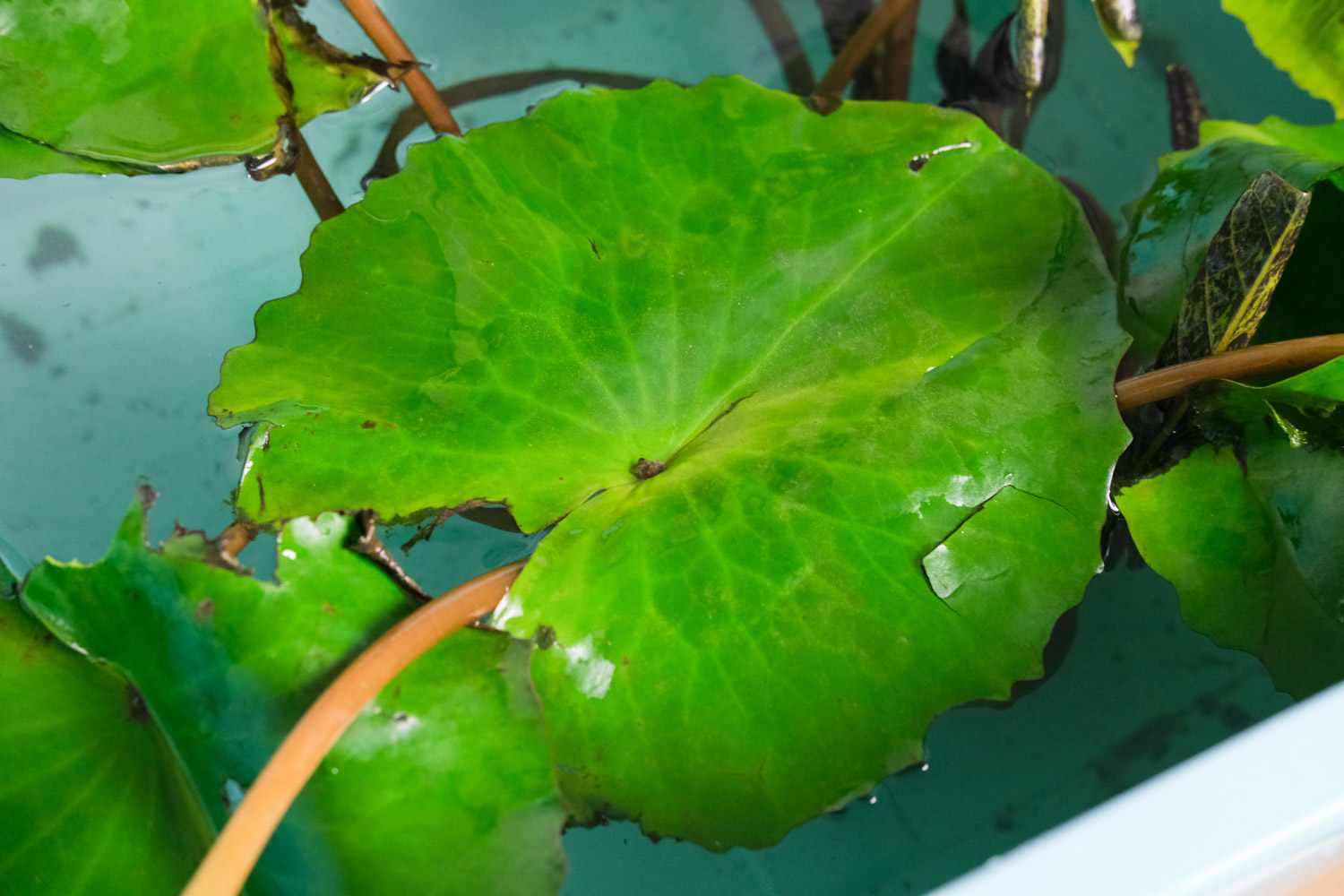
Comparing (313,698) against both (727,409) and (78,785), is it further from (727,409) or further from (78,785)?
(727,409)

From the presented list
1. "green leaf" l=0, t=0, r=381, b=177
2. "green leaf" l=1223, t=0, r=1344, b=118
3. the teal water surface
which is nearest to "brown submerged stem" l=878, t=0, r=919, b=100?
the teal water surface

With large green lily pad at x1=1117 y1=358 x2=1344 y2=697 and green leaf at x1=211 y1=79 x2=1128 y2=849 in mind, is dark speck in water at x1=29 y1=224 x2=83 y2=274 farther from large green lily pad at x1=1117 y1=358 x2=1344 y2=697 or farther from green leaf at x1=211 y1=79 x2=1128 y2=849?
large green lily pad at x1=1117 y1=358 x2=1344 y2=697

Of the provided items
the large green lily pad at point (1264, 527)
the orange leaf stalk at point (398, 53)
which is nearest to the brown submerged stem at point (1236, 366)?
the large green lily pad at point (1264, 527)

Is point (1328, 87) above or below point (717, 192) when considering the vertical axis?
below

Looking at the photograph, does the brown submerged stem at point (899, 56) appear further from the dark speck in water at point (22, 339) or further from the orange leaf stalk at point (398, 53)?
the dark speck in water at point (22, 339)

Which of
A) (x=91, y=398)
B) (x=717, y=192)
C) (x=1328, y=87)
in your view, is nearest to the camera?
(x=717, y=192)

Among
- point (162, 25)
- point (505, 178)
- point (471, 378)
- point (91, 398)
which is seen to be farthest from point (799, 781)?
point (91, 398)

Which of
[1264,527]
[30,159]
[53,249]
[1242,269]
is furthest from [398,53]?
[1264,527]

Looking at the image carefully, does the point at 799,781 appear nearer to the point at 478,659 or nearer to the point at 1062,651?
the point at 478,659
